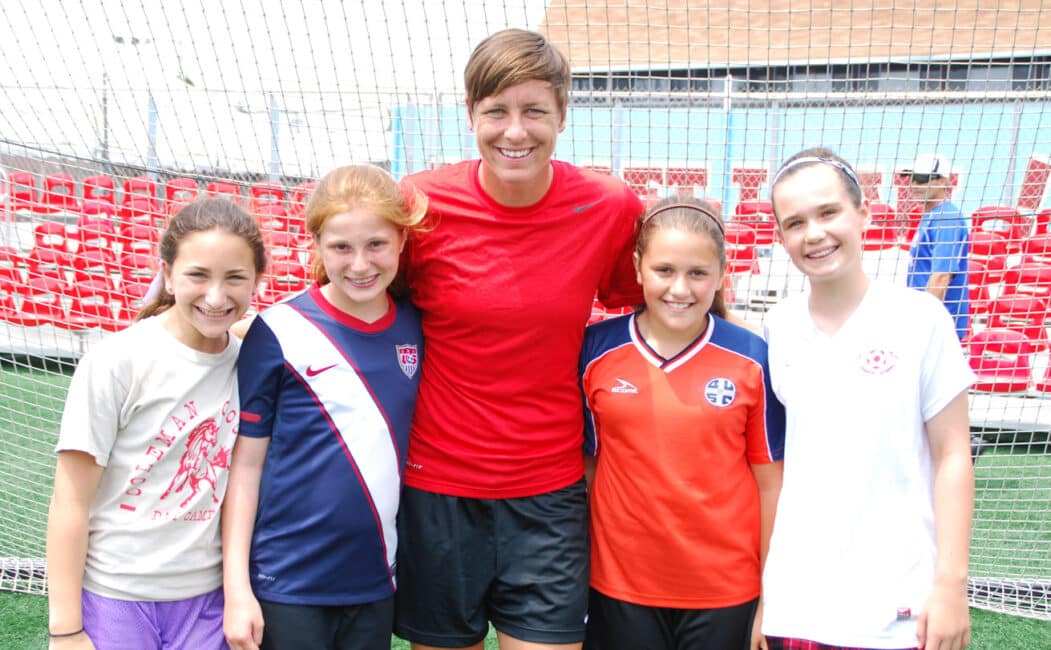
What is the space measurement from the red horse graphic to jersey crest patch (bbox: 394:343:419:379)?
38 cm

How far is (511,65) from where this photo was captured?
1.57 meters

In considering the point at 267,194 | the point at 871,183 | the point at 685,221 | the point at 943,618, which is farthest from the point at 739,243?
the point at 943,618

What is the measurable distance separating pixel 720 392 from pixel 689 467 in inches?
6.5

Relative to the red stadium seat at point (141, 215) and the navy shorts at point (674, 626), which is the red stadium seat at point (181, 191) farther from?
the navy shorts at point (674, 626)

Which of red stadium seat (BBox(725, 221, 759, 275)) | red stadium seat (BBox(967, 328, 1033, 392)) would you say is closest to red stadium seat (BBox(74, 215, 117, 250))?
red stadium seat (BBox(725, 221, 759, 275))

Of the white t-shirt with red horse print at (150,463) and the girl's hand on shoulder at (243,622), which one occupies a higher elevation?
the white t-shirt with red horse print at (150,463)

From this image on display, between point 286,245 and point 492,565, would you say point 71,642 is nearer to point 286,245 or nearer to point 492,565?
point 492,565

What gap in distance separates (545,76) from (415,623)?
3.86ft

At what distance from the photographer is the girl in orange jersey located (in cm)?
161

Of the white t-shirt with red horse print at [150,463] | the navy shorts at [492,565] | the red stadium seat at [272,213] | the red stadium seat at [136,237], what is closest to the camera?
the white t-shirt with red horse print at [150,463]

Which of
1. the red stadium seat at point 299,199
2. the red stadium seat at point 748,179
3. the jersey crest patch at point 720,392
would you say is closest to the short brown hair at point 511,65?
the jersey crest patch at point 720,392

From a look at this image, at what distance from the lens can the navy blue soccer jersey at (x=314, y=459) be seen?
1569 millimetres

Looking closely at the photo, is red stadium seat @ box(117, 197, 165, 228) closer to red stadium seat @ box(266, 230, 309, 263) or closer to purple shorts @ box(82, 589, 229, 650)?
red stadium seat @ box(266, 230, 309, 263)

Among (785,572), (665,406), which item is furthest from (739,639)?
(665,406)
